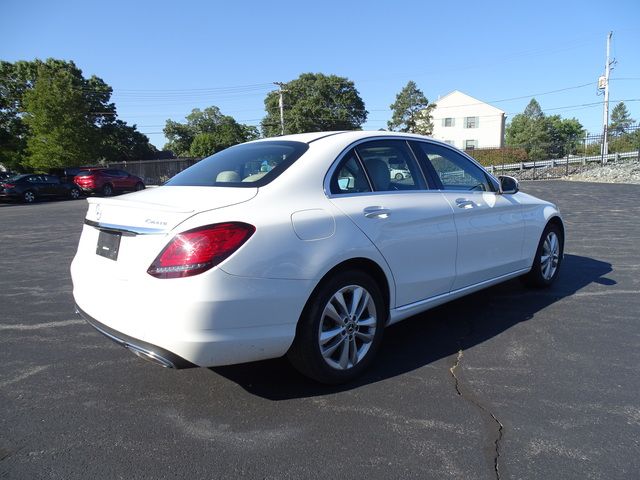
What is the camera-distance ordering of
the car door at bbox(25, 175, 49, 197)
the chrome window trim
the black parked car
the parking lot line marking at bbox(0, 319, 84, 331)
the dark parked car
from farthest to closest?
the dark parked car → the car door at bbox(25, 175, 49, 197) → the black parked car → the parking lot line marking at bbox(0, 319, 84, 331) → the chrome window trim

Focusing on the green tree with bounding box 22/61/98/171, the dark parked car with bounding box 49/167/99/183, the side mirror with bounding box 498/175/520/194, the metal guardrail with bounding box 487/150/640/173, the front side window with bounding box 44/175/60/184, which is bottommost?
the side mirror with bounding box 498/175/520/194

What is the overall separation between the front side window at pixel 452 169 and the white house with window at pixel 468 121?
2384 inches

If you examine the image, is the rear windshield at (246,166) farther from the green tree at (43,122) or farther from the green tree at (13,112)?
the green tree at (13,112)

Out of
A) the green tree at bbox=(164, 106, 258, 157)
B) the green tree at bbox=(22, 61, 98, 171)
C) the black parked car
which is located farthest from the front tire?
the green tree at bbox=(164, 106, 258, 157)

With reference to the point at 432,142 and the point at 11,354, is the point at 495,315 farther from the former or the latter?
the point at 11,354

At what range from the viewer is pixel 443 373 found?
3320mm

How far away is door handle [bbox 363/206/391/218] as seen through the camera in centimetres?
318

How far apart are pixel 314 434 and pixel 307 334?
561 millimetres

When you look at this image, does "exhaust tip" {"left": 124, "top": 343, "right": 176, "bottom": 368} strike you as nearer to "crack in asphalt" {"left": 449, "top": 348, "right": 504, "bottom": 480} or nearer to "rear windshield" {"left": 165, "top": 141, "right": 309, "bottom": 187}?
"rear windshield" {"left": 165, "top": 141, "right": 309, "bottom": 187}

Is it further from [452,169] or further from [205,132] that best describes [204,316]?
[205,132]

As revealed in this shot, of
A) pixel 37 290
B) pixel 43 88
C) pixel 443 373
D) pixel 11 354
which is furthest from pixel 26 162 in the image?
pixel 443 373

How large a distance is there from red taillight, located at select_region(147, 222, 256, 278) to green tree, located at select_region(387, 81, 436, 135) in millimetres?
60016

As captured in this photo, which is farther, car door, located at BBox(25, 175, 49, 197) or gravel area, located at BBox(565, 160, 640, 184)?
gravel area, located at BBox(565, 160, 640, 184)

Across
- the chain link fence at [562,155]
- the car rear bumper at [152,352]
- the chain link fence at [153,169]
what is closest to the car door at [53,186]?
the chain link fence at [153,169]
